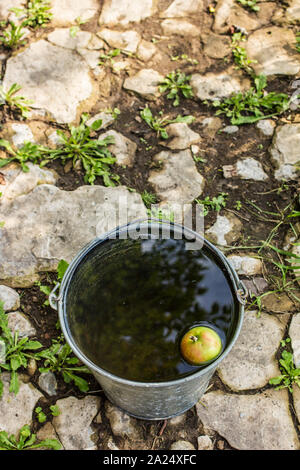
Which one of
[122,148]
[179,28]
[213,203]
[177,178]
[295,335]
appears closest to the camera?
[295,335]

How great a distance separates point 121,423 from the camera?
2.11m

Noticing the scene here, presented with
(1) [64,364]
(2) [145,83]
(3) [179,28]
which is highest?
(3) [179,28]

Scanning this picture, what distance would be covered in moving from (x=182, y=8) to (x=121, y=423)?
359 cm

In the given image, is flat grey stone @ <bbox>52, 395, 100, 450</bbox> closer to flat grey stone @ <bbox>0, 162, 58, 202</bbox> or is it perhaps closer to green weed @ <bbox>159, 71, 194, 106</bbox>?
flat grey stone @ <bbox>0, 162, 58, 202</bbox>

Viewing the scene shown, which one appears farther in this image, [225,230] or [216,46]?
[216,46]

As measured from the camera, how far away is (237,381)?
221 centimetres

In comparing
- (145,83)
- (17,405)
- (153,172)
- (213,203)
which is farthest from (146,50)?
(17,405)

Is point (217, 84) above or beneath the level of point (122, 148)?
above

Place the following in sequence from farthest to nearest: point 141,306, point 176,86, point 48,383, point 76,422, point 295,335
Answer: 1. point 176,86
2. point 295,335
3. point 48,383
4. point 76,422
5. point 141,306

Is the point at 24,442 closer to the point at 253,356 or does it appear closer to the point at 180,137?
the point at 253,356

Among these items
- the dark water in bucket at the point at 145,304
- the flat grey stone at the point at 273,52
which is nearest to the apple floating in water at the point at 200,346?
the dark water in bucket at the point at 145,304

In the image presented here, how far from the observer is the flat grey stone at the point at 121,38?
3564 mm

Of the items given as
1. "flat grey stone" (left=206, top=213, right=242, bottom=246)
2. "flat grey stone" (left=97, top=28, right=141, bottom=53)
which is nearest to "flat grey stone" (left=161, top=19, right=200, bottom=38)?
"flat grey stone" (left=97, top=28, right=141, bottom=53)
